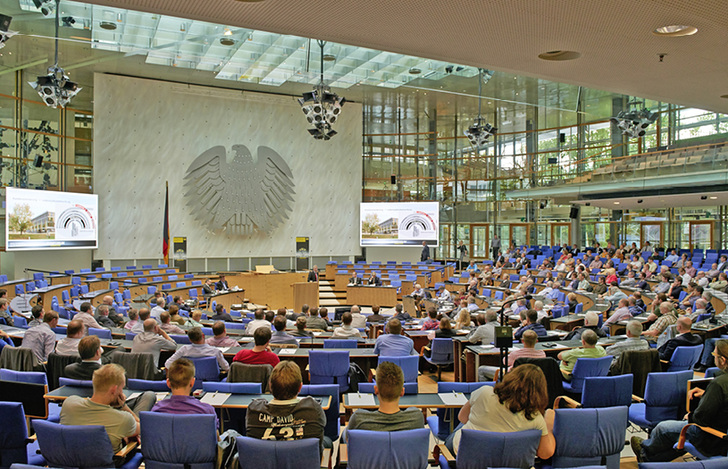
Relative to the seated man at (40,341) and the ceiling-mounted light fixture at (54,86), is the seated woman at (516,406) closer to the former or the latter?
the seated man at (40,341)

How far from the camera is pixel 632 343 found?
5.83m

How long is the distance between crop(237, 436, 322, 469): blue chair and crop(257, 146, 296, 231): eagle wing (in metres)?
19.2

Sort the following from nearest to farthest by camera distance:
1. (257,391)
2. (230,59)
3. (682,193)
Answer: (257,391)
(682,193)
(230,59)

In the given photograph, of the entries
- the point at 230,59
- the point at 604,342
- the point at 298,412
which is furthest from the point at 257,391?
the point at 230,59

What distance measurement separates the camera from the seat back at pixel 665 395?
427cm

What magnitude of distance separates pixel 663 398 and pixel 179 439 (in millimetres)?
3779

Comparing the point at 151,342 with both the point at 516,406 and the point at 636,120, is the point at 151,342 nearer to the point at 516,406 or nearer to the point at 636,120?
the point at 516,406

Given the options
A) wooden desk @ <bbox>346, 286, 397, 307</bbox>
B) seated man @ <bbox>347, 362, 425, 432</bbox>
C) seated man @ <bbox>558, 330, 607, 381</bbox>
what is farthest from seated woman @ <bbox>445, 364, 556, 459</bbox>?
wooden desk @ <bbox>346, 286, 397, 307</bbox>

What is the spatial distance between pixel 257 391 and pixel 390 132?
75.2 feet

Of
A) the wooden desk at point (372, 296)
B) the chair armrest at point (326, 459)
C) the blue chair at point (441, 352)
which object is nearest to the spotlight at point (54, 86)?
the wooden desk at point (372, 296)

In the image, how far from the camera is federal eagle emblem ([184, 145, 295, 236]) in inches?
811

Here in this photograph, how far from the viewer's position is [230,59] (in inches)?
675

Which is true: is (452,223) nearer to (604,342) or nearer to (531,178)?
(531,178)

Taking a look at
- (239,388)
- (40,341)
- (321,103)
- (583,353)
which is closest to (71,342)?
(40,341)
